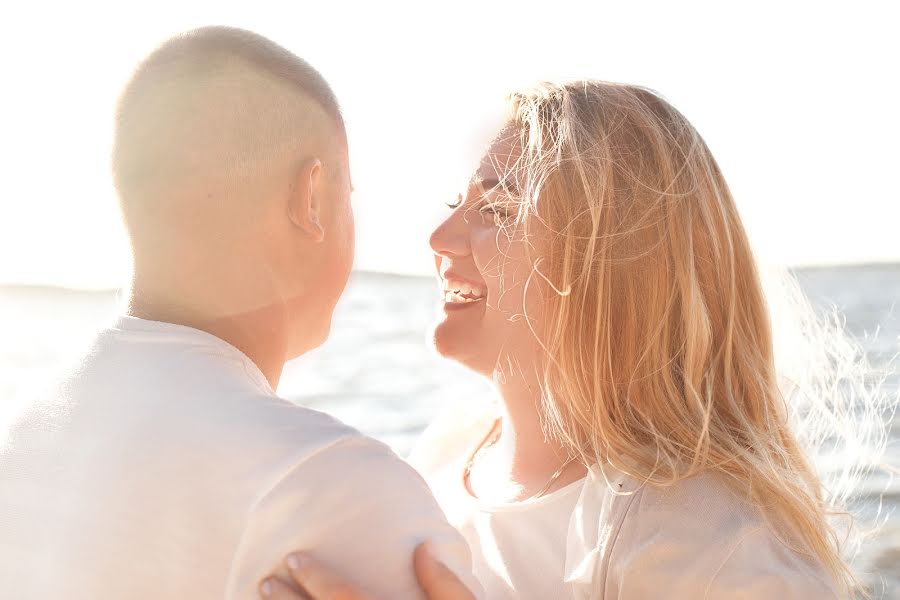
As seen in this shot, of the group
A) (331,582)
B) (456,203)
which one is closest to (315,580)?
(331,582)

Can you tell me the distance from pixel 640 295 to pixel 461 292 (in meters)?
0.39

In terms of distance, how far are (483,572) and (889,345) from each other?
18.2 ft

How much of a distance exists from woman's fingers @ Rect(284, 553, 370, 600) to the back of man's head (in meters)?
0.35

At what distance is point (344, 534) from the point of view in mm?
1211

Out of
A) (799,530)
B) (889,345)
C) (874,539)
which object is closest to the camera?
(799,530)

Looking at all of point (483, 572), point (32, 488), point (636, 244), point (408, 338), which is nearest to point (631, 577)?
point (483, 572)

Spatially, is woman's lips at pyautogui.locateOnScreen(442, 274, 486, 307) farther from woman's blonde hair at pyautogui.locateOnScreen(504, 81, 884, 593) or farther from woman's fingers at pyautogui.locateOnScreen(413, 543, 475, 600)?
woman's fingers at pyautogui.locateOnScreen(413, 543, 475, 600)

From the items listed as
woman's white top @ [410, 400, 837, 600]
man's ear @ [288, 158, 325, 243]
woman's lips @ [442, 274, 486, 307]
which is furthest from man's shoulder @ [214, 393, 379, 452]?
woman's lips @ [442, 274, 486, 307]

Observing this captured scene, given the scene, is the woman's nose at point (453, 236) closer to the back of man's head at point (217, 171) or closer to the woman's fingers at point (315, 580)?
the back of man's head at point (217, 171)

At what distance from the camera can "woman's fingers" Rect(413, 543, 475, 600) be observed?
1.22m

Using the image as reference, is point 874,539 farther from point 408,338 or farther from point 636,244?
point 408,338

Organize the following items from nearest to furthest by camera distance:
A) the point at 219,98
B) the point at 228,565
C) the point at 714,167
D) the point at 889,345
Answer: the point at 228,565 < the point at 219,98 < the point at 714,167 < the point at 889,345

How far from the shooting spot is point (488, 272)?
78.4 inches

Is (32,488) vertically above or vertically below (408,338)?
above
